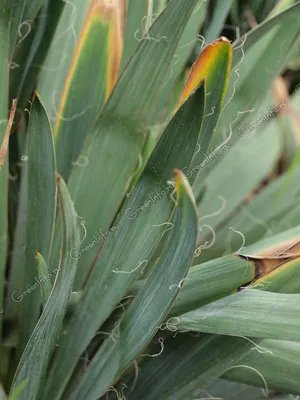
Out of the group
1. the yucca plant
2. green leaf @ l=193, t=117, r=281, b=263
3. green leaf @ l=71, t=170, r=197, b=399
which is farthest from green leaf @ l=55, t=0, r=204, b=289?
green leaf @ l=193, t=117, r=281, b=263

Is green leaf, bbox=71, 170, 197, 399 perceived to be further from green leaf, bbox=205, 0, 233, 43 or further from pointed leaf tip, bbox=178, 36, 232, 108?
green leaf, bbox=205, 0, 233, 43

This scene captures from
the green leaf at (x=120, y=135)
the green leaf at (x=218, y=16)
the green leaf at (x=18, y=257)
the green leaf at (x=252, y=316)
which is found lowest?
the green leaf at (x=18, y=257)

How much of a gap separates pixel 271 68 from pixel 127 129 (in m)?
0.23

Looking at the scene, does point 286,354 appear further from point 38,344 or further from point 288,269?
point 38,344

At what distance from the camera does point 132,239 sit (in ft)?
1.41

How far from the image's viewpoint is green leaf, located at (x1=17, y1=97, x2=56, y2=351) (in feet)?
1.43

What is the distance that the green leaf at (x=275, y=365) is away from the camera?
1.62 ft

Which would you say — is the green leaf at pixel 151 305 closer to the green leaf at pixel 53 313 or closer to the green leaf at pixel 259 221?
the green leaf at pixel 53 313

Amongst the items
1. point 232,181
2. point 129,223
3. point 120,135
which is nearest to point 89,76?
point 120,135

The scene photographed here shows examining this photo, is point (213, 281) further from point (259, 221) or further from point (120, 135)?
point (259, 221)

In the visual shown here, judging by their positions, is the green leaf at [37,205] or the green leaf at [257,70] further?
the green leaf at [257,70]

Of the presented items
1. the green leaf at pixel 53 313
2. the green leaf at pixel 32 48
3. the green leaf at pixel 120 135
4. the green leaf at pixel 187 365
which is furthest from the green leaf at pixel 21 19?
the green leaf at pixel 187 365

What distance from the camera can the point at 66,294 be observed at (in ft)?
1.27

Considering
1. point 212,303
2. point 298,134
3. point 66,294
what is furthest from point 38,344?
point 298,134
